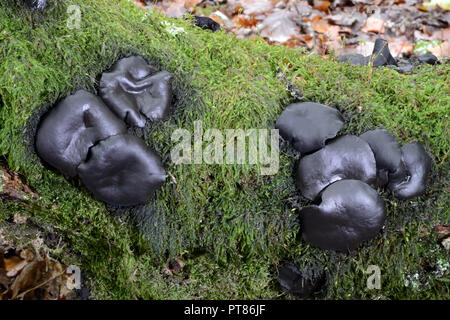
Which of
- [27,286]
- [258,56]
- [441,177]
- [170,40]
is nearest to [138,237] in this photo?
[27,286]

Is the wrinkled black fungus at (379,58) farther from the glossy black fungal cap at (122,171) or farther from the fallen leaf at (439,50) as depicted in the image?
the fallen leaf at (439,50)

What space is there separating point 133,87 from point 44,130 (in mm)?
582

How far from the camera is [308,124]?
2.23 meters

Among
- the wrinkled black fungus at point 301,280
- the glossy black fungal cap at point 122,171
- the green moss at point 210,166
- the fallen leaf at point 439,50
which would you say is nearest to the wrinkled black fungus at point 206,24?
the green moss at point 210,166

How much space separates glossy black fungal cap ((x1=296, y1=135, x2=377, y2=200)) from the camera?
7.05 ft

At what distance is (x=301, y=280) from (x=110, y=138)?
1.60 meters

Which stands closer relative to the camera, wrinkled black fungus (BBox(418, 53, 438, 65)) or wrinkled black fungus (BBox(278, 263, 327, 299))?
wrinkled black fungus (BBox(278, 263, 327, 299))

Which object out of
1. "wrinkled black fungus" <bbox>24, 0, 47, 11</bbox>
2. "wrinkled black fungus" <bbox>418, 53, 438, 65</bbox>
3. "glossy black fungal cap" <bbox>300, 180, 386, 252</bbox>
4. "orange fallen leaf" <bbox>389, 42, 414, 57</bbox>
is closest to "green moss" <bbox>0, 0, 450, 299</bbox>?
"wrinkled black fungus" <bbox>24, 0, 47, 11</bbox>

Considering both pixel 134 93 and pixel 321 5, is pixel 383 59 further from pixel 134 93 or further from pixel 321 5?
pixel 321 5

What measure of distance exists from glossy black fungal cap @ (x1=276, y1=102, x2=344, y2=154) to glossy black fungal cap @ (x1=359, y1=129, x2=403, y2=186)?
0.73 ft

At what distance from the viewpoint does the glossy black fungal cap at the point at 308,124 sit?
221 centimetres

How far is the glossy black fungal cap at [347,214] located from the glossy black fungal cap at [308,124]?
296mm

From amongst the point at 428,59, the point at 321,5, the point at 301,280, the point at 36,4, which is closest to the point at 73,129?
the point at 36,4

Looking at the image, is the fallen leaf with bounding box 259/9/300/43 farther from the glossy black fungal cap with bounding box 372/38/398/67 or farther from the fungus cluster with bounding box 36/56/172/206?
the fungus cluster with bounding box 36/56/172/206
